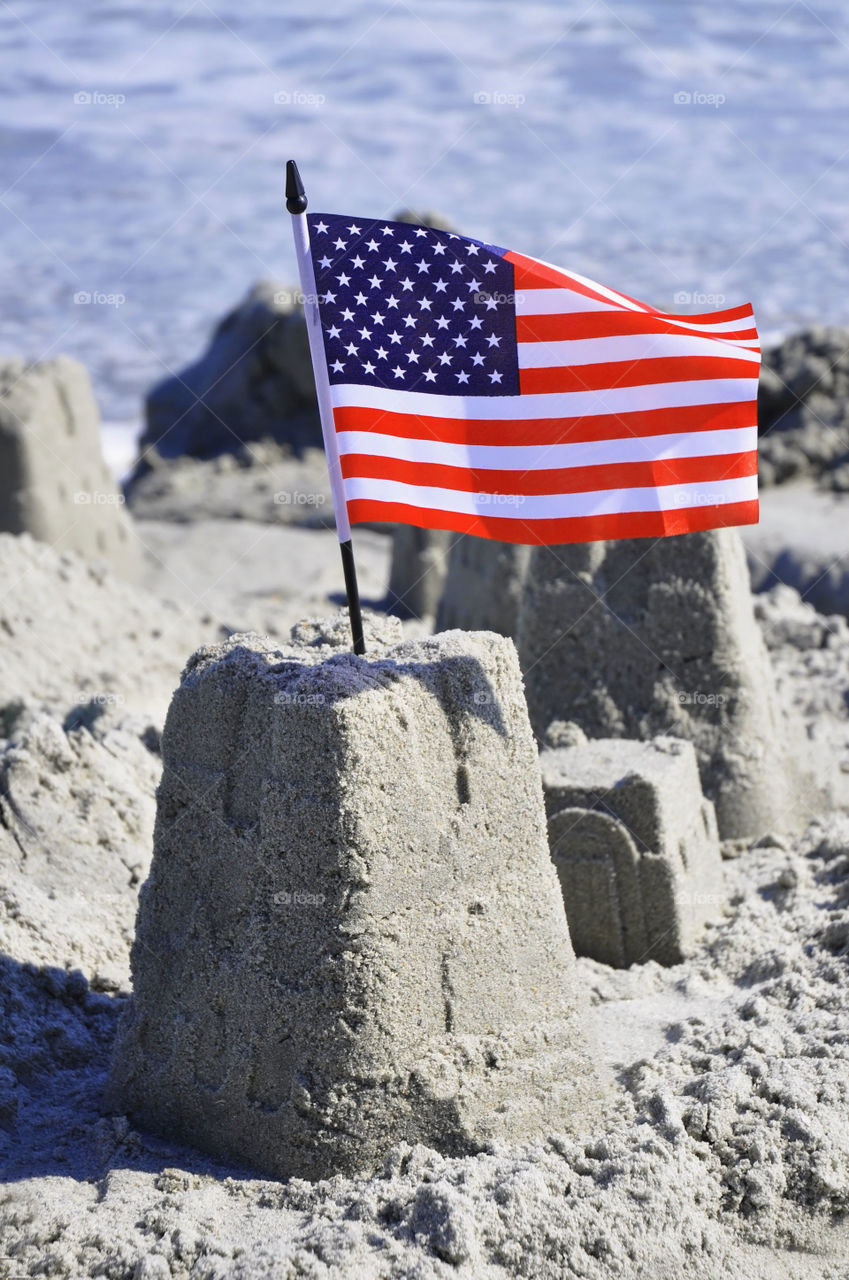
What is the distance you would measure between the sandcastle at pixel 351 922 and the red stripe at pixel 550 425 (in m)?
0.69

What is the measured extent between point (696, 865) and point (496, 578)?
12.8ft

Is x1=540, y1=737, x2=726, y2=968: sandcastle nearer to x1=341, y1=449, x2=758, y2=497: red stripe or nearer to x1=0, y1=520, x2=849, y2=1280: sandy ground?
x1=0, y1=520, x2=849, y2=1280: sandy ground

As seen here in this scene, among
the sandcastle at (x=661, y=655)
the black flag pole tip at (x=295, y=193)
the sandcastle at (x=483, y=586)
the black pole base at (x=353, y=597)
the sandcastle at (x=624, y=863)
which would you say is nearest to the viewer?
the black flag pole tip at (x=295, y=193)

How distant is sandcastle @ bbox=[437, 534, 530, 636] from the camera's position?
34.4 ft

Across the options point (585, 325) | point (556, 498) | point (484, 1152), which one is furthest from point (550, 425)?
point (484, 1152)

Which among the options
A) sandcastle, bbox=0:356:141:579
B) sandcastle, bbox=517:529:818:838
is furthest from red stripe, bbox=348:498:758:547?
sandcastle, bbox=0:356:141:579

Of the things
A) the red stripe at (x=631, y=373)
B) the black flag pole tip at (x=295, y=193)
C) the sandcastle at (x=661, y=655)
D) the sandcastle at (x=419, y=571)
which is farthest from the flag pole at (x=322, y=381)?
the sandcastle at (x=419, y=571)

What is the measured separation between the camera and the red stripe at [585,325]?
511 centimetres

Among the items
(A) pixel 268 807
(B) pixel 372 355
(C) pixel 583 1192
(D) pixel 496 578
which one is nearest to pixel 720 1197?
(C) pixel 583 1192

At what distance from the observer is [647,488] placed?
206 inches

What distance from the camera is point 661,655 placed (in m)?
7.88

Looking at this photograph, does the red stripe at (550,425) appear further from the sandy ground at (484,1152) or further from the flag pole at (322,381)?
the sandy ground at (484,1152)

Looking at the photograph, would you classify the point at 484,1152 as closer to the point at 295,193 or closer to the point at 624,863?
the point at 624,863

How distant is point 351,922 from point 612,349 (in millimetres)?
2137
